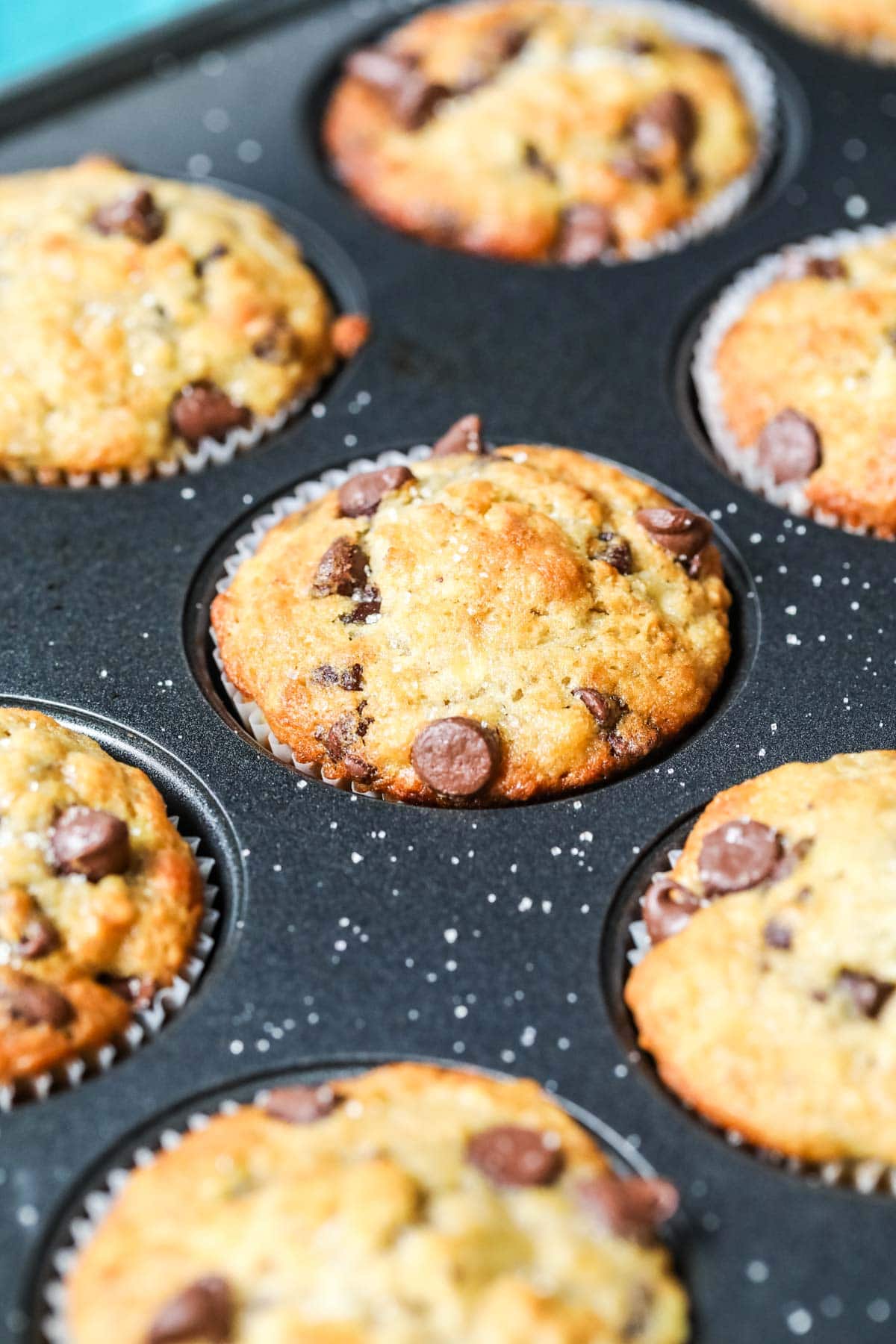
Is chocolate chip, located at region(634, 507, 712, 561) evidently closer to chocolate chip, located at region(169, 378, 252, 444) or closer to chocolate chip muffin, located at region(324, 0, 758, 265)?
chocolate chip, located at region(169, 378, 252, 444)

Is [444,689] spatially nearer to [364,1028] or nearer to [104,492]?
[364,1028]

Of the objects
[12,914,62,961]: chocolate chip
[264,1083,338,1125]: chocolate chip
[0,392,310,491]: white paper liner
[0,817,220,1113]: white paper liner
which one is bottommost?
[0,817,220,1113]: white paper liner

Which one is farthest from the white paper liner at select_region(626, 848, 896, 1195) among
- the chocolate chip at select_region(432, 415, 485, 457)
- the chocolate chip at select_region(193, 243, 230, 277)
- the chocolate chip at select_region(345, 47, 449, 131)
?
the chocolate chip at select_region(345, 47, 449, 131)

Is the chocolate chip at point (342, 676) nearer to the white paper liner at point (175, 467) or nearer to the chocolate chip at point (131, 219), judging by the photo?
the white paper liner at point (175, 467)

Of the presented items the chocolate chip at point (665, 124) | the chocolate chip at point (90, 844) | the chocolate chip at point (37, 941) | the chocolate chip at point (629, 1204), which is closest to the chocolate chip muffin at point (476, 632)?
the chocolate chip at point (90, 844)

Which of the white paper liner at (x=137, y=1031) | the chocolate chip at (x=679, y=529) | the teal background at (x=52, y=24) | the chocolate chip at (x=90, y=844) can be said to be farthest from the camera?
the teal background at (x=52, y=24)

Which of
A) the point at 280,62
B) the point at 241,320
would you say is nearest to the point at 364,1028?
the point at 241,320
